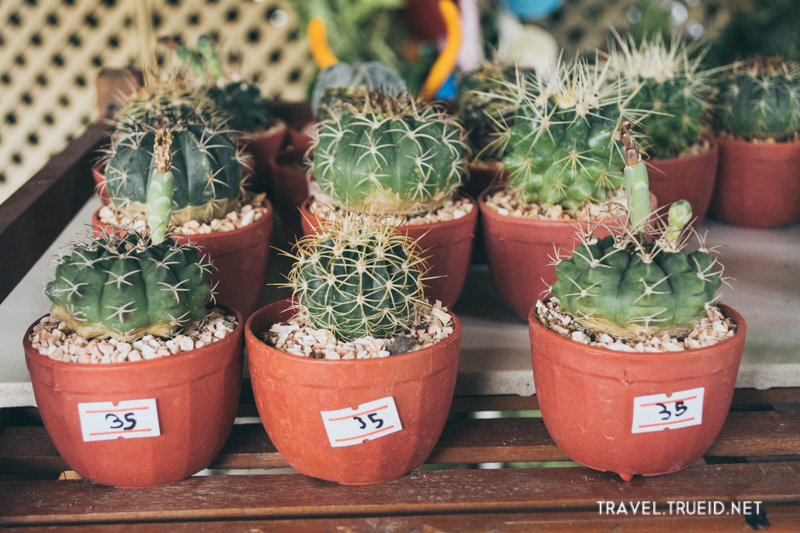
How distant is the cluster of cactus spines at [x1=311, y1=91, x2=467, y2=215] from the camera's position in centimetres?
165

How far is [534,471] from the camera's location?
4.70 feet

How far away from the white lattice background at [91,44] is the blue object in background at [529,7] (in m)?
0.64

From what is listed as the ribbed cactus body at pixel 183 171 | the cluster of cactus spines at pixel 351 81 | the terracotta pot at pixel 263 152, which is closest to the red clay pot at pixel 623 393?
the ribbed cactus body at pixel 183 171

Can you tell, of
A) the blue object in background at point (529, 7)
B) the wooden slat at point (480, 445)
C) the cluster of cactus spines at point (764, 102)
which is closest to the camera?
the wooden slat at point (480, 445)

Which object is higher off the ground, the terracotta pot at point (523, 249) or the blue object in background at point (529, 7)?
the blue object in background at point (529, 7)

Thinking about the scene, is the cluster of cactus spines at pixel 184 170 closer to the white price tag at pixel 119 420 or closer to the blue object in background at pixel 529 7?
the white price tag at pixel 119 420

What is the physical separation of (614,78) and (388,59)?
176cm

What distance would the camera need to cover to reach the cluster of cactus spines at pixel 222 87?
2.26 meters

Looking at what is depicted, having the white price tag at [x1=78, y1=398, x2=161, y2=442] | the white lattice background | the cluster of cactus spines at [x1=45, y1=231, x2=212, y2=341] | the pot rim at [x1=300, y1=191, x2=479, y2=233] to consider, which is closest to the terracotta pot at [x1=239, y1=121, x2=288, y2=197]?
the pot rim at [x1=300, y1=191, x2=479, y2=233]

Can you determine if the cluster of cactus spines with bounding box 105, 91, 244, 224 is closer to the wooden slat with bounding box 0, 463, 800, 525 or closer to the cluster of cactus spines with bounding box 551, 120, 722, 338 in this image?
the wooden slat with bounding box 0, 463, 800, 525

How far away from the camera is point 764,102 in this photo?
2252mm

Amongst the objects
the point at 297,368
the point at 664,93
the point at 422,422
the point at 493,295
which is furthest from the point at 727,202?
the point at 297,368

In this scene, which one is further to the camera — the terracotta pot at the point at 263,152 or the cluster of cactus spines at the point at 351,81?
the terracotta pot at the point at 263,152

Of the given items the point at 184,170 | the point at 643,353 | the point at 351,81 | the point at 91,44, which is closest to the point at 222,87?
the point at 351,81
